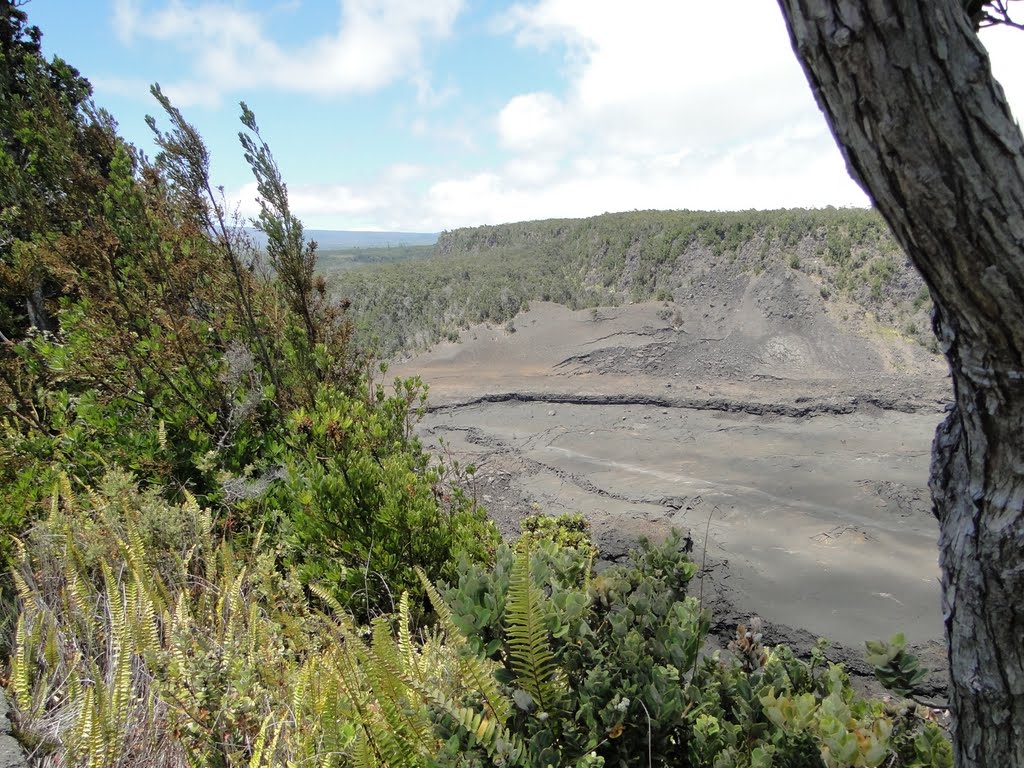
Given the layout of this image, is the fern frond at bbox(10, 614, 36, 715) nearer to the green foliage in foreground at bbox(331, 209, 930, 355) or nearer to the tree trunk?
the tree trunk

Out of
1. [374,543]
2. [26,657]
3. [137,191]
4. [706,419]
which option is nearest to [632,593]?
[374,543]

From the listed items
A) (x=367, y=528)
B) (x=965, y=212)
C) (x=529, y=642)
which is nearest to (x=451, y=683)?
(x=529, y=642)

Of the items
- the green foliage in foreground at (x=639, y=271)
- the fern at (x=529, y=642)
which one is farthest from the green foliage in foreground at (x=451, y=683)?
the green foliage in foreground at (x=639, y=271)

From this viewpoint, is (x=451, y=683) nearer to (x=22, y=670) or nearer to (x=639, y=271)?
(x=22, y=670)

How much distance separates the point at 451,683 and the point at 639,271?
24.0 m

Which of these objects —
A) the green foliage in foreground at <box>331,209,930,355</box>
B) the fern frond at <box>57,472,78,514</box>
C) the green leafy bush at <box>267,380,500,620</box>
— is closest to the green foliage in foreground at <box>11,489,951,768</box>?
the green leafy bush at <box>267,380,500,620</box>

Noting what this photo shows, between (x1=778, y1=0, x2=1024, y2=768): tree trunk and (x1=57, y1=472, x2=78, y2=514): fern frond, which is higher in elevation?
(x1=778, y1=0, x2=1024, y2=768): tree trunk

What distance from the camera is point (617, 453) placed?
9.50 m

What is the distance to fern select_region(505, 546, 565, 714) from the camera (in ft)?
5.71

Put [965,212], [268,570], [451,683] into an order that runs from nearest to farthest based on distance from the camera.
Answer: [965,212]
[451,683]
[268,570]

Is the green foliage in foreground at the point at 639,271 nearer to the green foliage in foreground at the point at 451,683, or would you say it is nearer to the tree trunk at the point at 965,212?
the green foliage in foreground at the point at 451,683

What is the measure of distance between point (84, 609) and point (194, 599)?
63 centimetres

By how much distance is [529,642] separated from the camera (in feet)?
5.78

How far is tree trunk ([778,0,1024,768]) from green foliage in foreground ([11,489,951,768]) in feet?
1.40
